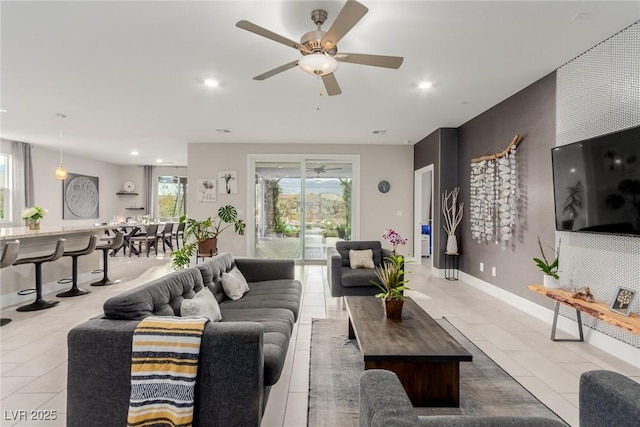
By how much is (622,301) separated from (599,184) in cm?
97

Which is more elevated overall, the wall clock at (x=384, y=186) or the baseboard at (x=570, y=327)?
the wall clock at (x=384, y=186)

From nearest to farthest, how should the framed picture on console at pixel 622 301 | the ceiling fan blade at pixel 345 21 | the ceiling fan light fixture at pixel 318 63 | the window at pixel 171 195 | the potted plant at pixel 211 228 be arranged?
the ceiling fan blade at pixel 345 21, the ceiling fan light fixture at pixel 318 63, the framed picture on console at pixel 622 301, the potted plant at pixel 211 228, the window at pixel 171 195

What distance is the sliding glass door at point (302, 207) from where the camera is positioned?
744 cm

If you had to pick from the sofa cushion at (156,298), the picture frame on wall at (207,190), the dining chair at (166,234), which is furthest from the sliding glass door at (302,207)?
the sofa cushion at (156,298)

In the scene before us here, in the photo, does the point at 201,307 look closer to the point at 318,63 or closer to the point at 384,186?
the point at 318,63

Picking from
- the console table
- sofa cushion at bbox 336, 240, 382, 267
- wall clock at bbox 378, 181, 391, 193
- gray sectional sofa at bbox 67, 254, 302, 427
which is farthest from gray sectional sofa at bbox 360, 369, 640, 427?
wall clock at bbox 378, 181, 391, 193

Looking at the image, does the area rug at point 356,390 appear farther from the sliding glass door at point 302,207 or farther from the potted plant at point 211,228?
the sliding glass door at point 302,207

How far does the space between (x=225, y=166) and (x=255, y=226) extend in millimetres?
1472

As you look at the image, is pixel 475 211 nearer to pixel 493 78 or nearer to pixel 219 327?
pixel 493 78

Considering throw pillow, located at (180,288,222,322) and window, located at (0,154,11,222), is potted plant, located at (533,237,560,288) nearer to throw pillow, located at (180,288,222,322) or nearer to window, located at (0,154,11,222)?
throw pillow, located at (180,288,222,322)

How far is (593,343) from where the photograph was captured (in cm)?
301

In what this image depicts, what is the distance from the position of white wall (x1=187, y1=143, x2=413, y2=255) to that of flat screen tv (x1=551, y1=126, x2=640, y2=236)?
406 centimetres

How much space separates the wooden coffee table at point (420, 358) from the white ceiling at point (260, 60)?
7.66 ft

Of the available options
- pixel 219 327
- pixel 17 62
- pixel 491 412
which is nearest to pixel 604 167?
pixel 491 412
